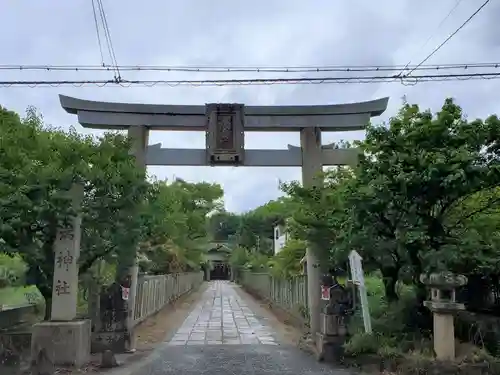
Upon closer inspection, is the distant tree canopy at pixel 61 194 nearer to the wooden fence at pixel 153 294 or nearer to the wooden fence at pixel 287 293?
the wooden fence at pixel 153 294

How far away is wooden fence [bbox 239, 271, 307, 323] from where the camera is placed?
49.0ft

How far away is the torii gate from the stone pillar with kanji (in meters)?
2.62

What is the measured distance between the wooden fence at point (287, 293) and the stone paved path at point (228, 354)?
1066mm

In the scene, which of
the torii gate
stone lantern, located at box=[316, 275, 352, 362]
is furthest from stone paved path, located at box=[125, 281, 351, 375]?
the torii gate

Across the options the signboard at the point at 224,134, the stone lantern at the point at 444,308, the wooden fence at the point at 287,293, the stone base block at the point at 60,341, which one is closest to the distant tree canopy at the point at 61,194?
the stone base block at the point at 60,341

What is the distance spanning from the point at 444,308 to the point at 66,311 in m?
6.78

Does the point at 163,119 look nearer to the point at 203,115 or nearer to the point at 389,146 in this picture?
the point at 203,115

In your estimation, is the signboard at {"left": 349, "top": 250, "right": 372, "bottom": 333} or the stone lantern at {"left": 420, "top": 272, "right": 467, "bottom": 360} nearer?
the stone lantern at {"left": 420, "top": 272, "right": 467, "bottom": 360}

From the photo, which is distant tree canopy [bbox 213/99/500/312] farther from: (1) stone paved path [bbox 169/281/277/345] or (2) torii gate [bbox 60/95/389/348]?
(1) stone paved path [bbox 169/281/277/345]

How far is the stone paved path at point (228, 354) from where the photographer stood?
9.03 metres

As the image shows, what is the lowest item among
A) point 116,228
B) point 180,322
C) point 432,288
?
point 180,322

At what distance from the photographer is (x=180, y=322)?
17.6 m

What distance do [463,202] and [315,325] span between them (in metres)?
4.85

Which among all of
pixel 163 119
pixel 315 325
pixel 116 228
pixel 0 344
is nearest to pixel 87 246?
pixel 116 228
